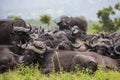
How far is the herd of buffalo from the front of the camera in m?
11.4

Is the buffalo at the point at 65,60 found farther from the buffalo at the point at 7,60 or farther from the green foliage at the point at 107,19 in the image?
the green foliage at the point at 107,19

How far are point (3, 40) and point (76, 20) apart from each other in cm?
757

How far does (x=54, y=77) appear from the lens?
32.5ft

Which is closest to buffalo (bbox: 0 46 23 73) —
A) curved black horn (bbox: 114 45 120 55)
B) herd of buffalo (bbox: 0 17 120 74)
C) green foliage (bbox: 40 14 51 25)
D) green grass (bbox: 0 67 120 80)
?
herd of buffalo (bbox: 0 17 120 74)

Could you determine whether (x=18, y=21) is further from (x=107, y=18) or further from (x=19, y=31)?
(x=107, y=18)

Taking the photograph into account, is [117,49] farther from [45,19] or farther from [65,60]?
[45,19]

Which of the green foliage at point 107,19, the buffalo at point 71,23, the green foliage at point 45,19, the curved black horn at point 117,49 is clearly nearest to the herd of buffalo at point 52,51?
the curved black horn at point 117,49

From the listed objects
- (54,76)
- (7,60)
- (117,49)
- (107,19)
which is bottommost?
(107,19)

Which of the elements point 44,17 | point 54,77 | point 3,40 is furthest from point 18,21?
point 44,17

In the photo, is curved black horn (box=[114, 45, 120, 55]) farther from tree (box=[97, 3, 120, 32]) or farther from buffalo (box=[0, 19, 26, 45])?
tree (box=[97, 3, 120, 32])

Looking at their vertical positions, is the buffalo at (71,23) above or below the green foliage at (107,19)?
above

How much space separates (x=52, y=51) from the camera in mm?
12055

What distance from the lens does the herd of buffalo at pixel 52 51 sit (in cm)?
1139

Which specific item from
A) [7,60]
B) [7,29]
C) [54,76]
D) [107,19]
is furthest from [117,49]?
[107,19]
